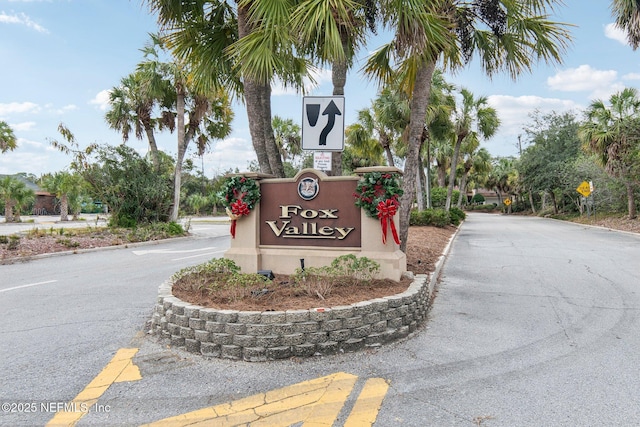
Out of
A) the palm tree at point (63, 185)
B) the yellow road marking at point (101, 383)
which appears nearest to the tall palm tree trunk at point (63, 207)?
the palm tree at point (63, 185)

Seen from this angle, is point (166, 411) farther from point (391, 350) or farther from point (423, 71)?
point (423, 71)

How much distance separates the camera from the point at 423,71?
7.06 m

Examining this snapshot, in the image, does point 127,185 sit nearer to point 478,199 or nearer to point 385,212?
point 385,212

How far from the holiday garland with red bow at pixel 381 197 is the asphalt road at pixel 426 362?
1.50 meters

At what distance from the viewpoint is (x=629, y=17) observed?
1477cm

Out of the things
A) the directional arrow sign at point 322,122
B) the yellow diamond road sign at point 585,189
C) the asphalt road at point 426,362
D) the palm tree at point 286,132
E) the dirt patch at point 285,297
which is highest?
the palm tree at point 286,132

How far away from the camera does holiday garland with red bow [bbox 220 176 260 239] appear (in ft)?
20.2

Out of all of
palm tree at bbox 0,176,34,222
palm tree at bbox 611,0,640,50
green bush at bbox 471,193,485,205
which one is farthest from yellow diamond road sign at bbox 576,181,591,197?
green bush at bbox 471,193,485,205

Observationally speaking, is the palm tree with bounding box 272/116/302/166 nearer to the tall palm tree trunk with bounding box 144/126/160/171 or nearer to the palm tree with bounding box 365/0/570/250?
the tall palm tree trunk with bounding box 144/126/160/171

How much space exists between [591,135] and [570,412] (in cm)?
2375

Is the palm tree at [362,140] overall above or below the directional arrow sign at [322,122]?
above

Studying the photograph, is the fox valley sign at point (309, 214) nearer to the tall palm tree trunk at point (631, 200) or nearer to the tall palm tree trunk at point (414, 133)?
the tall palm tree trunk at point (414, 133)

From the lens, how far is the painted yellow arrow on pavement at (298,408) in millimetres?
2799

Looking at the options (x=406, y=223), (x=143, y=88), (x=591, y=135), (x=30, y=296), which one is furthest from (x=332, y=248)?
(x=591, y=135)
